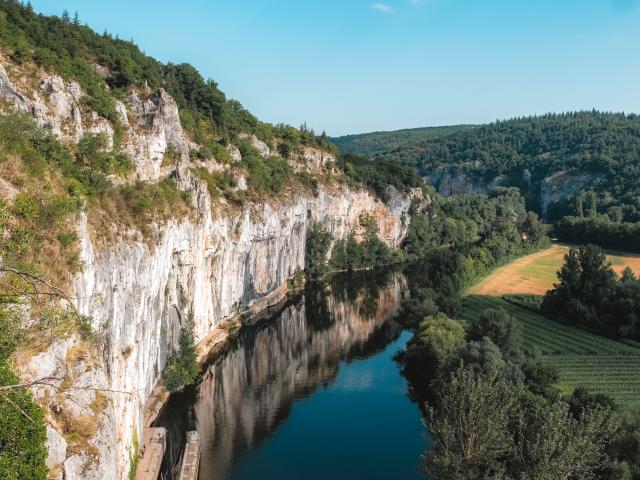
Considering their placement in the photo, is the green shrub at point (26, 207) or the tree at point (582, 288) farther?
the tree at point (582, 288)

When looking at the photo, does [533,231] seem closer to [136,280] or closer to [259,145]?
[259,145]

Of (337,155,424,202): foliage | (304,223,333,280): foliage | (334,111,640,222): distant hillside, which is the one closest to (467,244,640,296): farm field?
(304,223,333,280): foliage

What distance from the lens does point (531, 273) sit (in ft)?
193

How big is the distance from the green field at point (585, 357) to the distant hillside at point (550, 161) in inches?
2246

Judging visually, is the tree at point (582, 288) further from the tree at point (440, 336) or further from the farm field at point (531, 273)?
the tree at point (440, 336)

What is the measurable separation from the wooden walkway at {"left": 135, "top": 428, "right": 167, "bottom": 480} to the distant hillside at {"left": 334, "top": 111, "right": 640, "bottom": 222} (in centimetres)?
8121

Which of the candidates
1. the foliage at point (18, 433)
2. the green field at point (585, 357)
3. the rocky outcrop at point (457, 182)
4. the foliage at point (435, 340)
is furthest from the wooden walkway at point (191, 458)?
the rocky outcrop at point (457, 182)

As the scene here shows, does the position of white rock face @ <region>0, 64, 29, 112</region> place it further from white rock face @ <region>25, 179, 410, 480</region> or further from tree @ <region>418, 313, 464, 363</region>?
tree @ <region>418, 313, 464, 363</region>

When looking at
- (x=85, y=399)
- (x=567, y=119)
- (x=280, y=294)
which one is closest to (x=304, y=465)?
(x=85, y=399)

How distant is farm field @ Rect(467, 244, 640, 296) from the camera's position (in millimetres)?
50241

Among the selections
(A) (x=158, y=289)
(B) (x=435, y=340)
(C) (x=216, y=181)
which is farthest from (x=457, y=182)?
(A) (x=158, y=289)

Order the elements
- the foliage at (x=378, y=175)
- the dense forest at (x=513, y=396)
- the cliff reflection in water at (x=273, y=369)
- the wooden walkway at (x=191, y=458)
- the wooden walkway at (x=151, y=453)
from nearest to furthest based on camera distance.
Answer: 1. the dense forest at (x=513, y=396)
2. the wooden walkway at (x=151, y=453)
3. the wooden walkway at (x=191, y=458)
4. the cliff reflection in water at (x=273, y=369)
5. the foliage at (x=378, y=175)

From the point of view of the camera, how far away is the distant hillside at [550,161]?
99.1m

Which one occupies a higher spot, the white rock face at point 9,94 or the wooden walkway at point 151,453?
the white rock face at point 9,94
